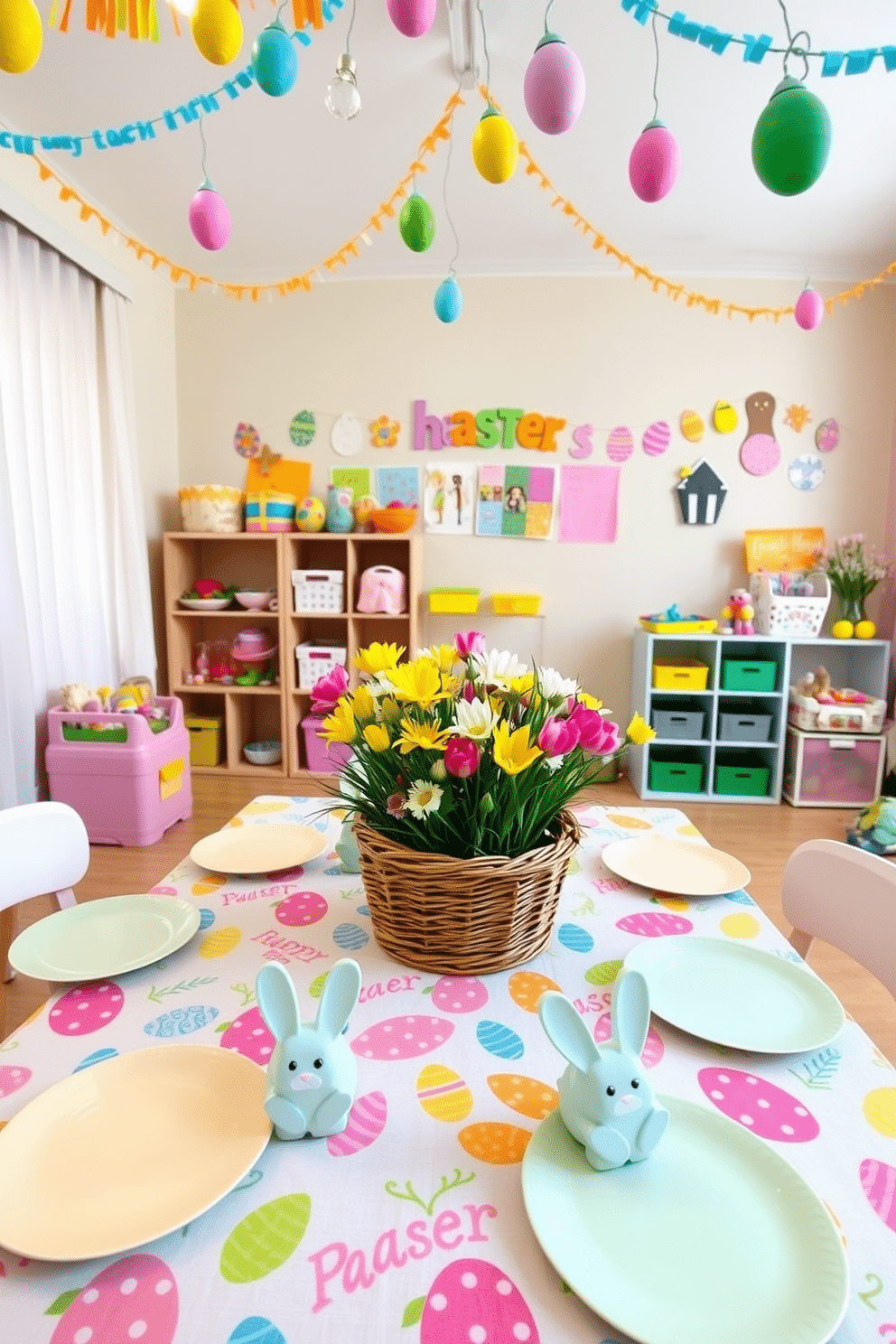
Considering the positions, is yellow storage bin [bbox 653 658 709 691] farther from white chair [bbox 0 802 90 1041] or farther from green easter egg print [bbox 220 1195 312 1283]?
green easter egg print [bbox 220 1195 312 1283]

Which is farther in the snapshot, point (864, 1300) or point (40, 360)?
point (40, 360)

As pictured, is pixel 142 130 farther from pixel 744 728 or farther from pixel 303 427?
pixel 744 728

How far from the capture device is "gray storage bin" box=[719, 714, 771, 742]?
10.3 ft

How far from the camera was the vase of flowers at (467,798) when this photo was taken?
77 centimetres

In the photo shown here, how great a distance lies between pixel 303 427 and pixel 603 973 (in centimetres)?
316

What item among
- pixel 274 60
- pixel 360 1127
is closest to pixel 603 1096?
pixel 360 1127

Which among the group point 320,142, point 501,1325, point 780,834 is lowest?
point 780,834

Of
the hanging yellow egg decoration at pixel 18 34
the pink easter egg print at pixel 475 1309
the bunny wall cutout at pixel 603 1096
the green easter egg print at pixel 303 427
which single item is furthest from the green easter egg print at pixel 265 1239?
the green easter egg print at pixel 303 427

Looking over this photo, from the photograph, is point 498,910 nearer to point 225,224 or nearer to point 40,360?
point 225,224

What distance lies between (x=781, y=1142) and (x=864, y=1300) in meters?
0.13

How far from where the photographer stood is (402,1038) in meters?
0.71

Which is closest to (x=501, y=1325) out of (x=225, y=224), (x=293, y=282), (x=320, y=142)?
(x=225, y=224)

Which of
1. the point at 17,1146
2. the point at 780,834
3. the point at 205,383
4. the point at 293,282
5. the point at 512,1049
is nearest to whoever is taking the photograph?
Result: the point at 17,1146

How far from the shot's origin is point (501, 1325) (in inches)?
17.7
